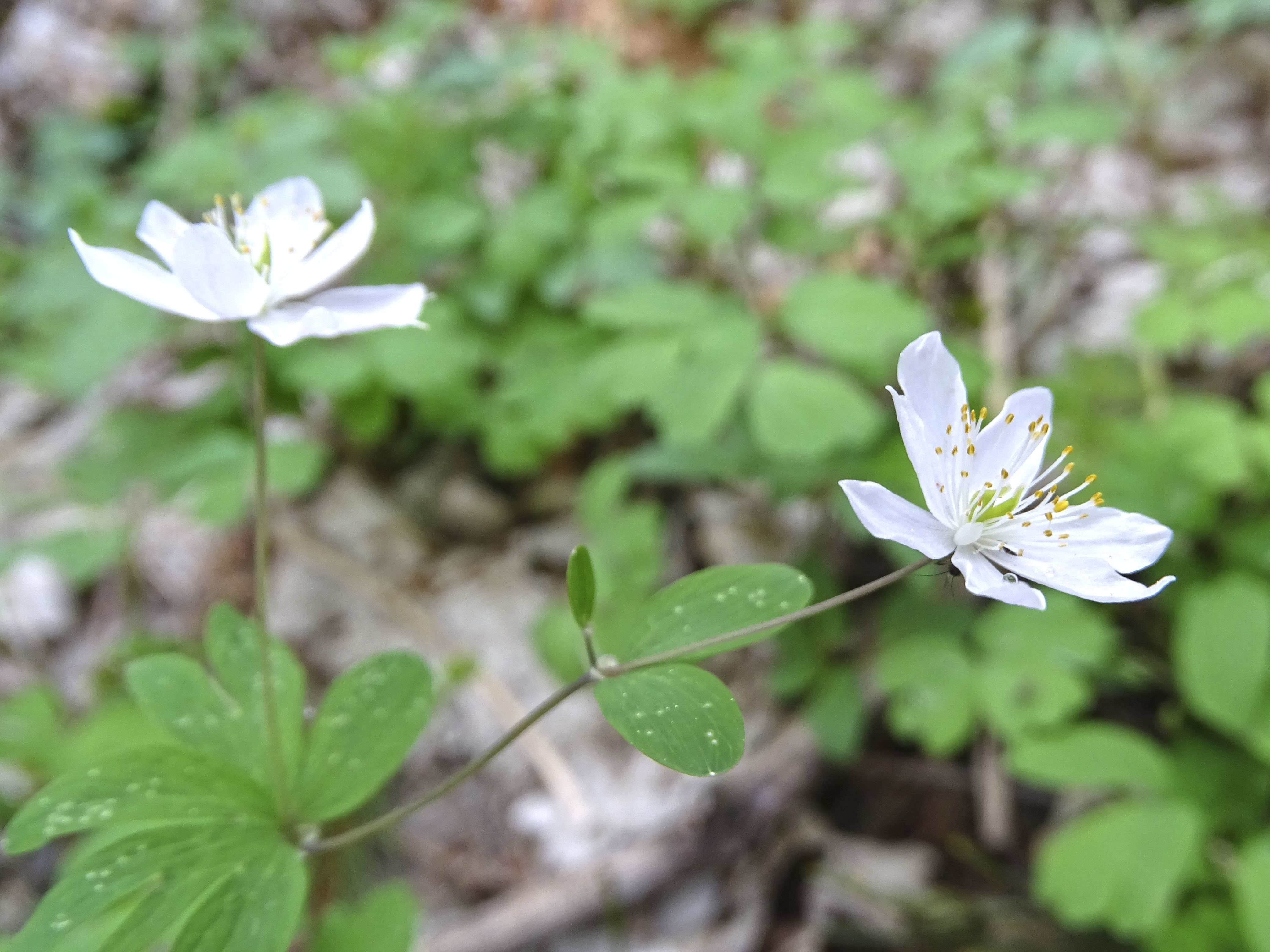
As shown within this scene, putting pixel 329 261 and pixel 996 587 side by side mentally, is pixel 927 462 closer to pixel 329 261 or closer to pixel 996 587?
pixel 996 587

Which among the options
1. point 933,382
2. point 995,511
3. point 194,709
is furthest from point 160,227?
point 995,511

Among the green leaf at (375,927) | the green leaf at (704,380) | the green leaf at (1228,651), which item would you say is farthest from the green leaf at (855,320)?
the green leaf at (375,927)

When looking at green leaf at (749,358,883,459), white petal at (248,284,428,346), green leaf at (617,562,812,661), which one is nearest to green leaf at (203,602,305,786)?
white petal at (248,284,428,346)

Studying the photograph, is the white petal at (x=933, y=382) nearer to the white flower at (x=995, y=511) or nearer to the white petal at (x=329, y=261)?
the white flower at (x=995, y=511)

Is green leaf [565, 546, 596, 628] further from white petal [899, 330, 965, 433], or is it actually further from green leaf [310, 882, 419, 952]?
green leaf [310, 882, 419, 952]

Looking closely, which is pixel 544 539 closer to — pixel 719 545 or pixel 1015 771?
pixel 719 545
